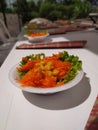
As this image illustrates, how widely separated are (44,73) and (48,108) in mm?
145

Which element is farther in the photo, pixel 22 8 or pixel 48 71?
pixel 22 8

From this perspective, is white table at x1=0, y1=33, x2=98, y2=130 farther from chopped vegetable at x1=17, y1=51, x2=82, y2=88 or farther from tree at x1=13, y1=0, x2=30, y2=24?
tree at x1=13, y1=0, x2=30, y2=24

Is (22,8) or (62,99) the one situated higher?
(62,99)

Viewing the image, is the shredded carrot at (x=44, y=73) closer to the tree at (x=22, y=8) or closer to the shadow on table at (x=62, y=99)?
the shadow on table at (x=62, y=99)

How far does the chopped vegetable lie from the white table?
0.20 feet

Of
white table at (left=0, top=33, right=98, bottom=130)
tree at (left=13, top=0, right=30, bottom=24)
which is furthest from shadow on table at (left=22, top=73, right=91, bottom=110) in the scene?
tree at (left=13, top=0, right=30, bottom=24)

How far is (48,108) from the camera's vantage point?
2.35 ft

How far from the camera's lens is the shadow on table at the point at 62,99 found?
2.38 ft

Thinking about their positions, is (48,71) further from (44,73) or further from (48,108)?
(48,108)

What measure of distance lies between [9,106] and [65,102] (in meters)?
0.21

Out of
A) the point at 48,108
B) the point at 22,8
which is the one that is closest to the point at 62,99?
the point at 48,108

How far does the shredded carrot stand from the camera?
0.76 meters

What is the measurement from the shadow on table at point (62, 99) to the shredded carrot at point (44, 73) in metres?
0.06

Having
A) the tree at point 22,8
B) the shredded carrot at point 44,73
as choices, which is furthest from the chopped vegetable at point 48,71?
the tree at point 22,8
